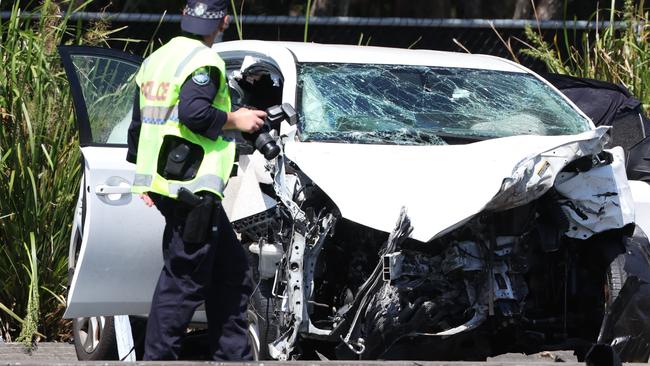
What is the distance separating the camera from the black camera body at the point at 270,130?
19.2ft

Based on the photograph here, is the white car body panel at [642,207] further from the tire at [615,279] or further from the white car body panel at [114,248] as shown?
the white car body panel at [114,248]

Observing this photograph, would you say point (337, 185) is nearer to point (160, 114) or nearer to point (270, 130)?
point (270, 130)

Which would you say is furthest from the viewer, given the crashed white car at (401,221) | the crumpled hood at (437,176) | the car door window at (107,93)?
the car door window at (107,93)

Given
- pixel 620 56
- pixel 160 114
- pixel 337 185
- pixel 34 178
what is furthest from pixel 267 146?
pixel 620 56

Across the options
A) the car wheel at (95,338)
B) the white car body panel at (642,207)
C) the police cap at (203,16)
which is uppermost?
the police cap at (203,16)

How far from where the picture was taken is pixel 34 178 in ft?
26.7

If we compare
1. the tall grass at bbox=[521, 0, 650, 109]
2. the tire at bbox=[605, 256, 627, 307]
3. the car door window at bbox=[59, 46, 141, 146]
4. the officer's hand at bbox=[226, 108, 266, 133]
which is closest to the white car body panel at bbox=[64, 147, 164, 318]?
the car door window at bbox=[59, 46, 141, 146]

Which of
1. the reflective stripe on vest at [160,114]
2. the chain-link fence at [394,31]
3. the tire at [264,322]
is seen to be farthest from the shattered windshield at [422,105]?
the chain-link fence at [394,31]

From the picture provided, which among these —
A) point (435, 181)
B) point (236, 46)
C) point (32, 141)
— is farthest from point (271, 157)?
point (32, 141)

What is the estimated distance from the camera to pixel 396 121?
6719 mm

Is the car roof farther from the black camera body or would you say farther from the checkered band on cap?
the checkered band on cap

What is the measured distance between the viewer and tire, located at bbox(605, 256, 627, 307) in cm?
627

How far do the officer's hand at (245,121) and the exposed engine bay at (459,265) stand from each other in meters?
0.38

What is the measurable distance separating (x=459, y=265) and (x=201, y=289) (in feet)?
3.93
